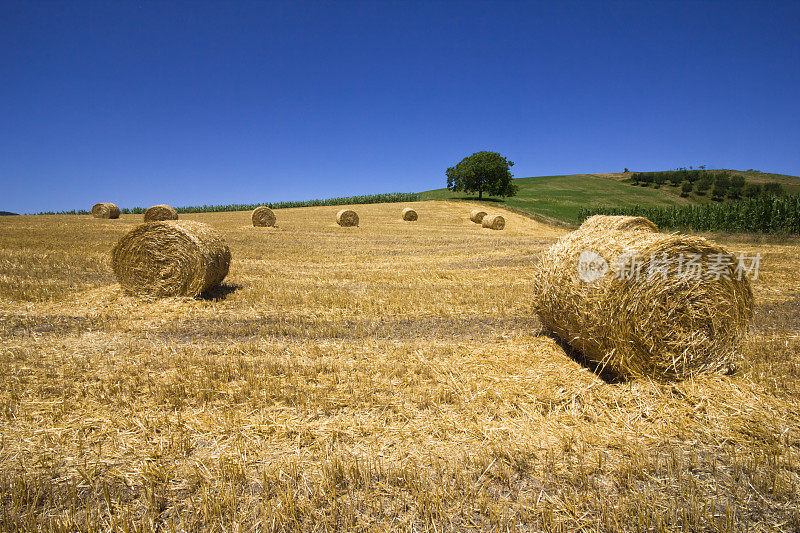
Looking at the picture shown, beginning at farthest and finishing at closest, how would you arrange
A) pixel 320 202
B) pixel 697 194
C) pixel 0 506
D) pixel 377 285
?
1. pixel 697 194
2. pixel 320 202
3. pixel 377 285
4. pixel 0 506

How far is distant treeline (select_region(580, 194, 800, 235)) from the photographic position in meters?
21.8

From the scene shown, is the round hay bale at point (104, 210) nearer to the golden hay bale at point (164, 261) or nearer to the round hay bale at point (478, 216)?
the golden hay bale at point (164, 261)

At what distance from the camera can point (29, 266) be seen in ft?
36.5

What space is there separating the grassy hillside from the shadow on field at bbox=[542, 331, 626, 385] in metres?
42.5

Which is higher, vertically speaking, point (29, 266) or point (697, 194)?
point (697, 194)

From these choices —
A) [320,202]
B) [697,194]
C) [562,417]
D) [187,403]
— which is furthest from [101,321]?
[697,194]

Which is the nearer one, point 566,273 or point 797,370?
point 797,370

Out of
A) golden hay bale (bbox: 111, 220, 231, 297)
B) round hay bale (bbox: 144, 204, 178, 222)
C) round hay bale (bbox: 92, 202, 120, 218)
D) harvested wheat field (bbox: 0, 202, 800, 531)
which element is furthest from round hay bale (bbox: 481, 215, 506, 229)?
round hay bale (bbox: 92, 202, 120, 218)

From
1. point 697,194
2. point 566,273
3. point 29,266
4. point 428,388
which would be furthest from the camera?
point 697,194

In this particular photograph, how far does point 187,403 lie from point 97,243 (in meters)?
16.3

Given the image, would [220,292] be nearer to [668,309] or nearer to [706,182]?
[668,309]

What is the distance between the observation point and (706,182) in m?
73.8

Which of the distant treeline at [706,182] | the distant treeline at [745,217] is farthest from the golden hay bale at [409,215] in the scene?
the distant treeline at [706,182]

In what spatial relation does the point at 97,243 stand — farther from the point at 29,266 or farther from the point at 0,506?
the point at 0,506
